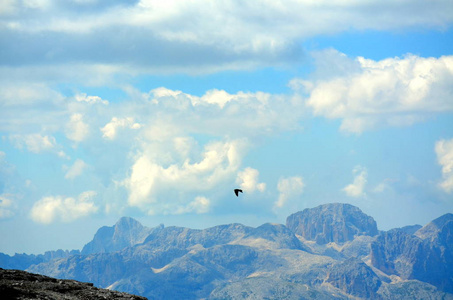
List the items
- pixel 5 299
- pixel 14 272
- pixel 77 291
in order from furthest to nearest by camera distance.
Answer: pixel 14 272 → pixel 77 291 → pixel 5 299

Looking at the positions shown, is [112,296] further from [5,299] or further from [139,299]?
[5,299]

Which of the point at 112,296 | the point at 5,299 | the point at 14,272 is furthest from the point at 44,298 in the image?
the point at 14,272

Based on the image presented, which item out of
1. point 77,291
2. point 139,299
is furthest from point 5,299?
point 139,299

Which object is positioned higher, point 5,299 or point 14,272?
point 14,272

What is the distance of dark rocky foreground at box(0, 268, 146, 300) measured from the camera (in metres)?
130

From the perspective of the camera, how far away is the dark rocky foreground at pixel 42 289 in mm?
Result: 129750

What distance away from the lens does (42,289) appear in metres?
138

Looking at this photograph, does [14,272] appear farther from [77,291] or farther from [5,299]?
[5,299]

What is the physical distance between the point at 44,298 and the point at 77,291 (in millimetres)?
14193

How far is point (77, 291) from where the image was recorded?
468 ft

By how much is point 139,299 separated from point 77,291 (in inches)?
566

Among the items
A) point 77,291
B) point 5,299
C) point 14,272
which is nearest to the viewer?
point 5,299

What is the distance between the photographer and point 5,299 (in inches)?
4879

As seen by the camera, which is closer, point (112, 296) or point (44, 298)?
point (44, 298)
